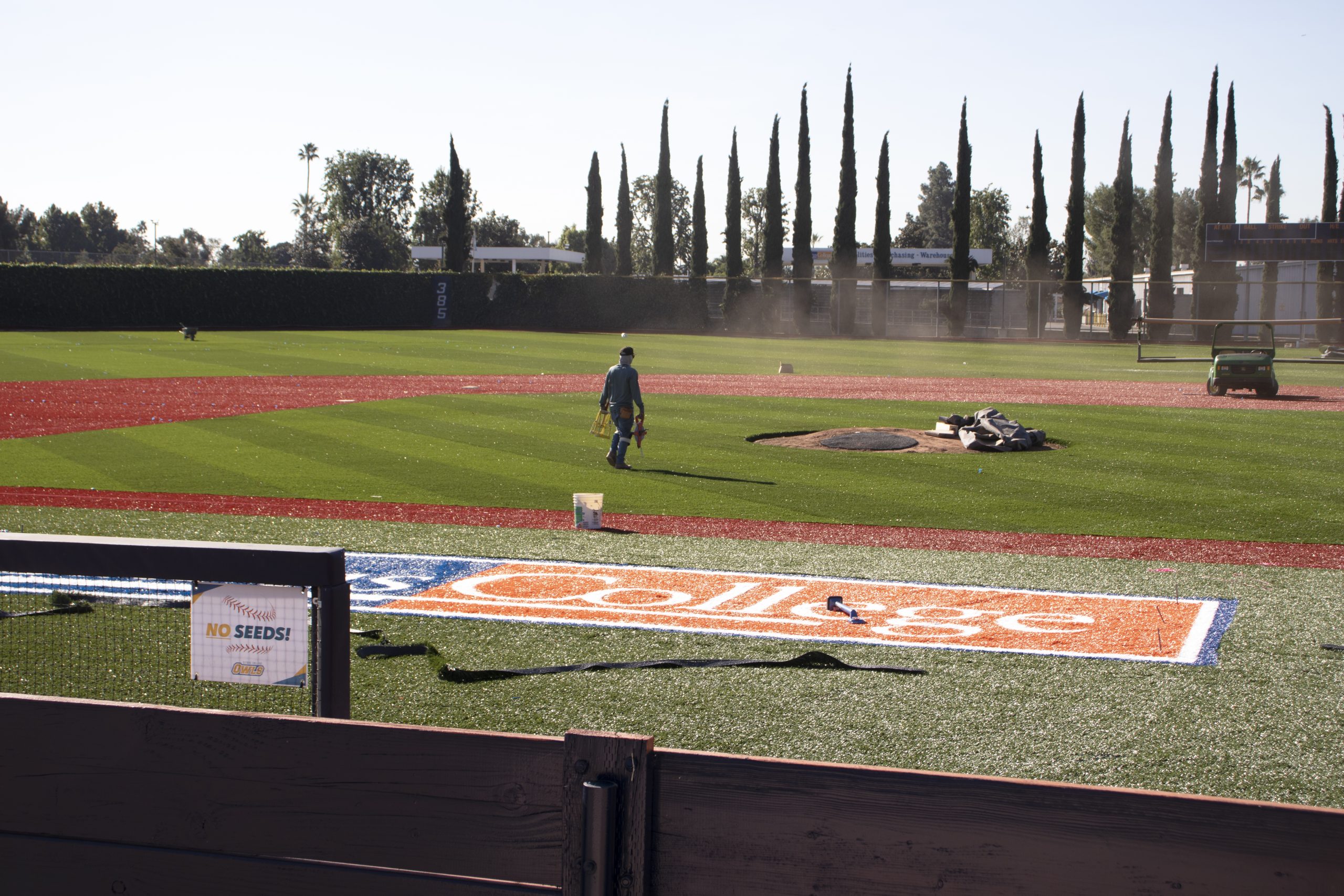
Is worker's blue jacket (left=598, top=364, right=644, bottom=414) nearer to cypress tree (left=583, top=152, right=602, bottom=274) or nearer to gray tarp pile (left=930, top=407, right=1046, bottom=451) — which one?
gray tarp pile (left=930, top=407, right=1046, bottom=451)

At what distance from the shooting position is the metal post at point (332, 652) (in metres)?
Result: 4.80

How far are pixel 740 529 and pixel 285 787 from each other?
1104 centimetres

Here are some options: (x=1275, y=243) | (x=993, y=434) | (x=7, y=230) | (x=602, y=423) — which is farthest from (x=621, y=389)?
(x=7, y=230)

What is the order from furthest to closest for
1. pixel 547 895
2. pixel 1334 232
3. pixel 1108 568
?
pixel 1334 232 < pixel 1108 568 < pixel 547 895

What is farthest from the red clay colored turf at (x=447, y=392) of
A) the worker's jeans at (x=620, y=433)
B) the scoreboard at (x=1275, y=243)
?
the scoreboard at (x=1275, y=243)

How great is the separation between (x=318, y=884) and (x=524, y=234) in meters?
147

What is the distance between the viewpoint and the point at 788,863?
2.76m

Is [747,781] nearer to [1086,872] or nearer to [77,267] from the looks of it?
[1086,872]

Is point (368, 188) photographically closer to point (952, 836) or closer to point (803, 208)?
point (803, 208)

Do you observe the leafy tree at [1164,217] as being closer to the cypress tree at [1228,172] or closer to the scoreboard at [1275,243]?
the cypress tree at [1228,172]

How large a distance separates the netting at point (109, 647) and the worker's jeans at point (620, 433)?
8170 mm

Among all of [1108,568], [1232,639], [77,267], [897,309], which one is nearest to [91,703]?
[1232,639]

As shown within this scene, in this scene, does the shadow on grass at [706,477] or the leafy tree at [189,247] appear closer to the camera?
the shadow on grass at [706,477]

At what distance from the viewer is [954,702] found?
7266mm
